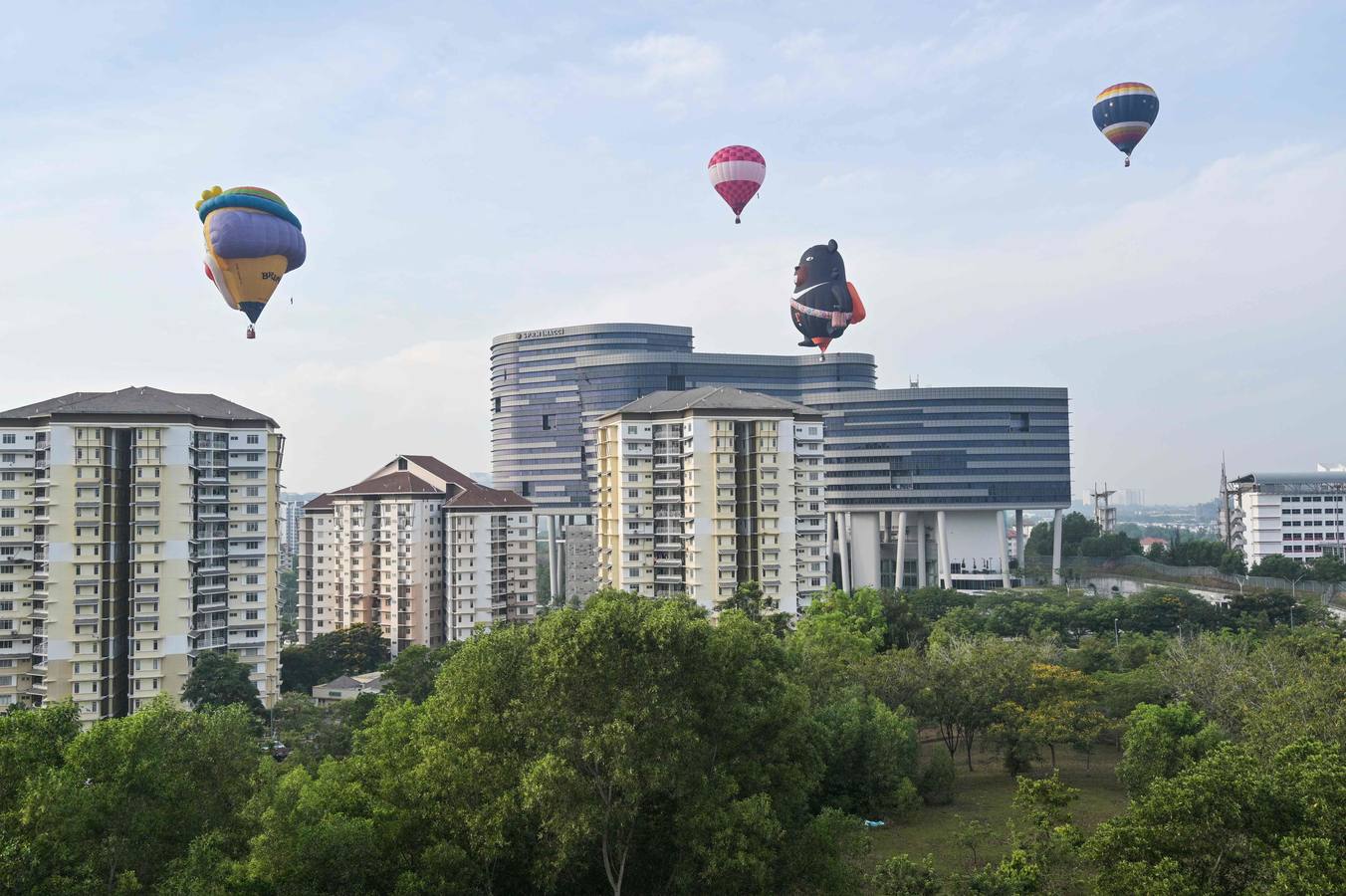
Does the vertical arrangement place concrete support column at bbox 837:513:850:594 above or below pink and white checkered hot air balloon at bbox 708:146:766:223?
below

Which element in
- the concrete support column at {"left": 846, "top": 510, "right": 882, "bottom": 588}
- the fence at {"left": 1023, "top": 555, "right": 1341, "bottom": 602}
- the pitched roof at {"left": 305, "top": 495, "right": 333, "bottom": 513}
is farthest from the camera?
the concrete support column at {"left": 846, "top": 510, "right": 882, "bottom": 588}

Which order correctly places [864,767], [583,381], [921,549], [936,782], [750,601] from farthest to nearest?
[583,381] → [921,549] → [750,601] → [936,782] → [864,767]

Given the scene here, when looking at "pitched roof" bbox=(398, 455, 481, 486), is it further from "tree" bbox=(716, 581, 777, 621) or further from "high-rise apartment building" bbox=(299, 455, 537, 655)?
"tree" bbox=(716, 581, 777, 621)

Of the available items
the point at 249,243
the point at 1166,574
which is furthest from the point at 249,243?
the point at 1166,574

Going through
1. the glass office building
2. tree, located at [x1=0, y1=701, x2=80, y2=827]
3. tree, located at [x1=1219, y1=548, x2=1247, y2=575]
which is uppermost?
the glass office building

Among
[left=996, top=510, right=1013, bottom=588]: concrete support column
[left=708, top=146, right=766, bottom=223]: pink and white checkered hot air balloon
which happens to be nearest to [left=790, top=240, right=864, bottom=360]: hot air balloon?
[left=996, top=510, right=1013, bottom=588]: concrete support column

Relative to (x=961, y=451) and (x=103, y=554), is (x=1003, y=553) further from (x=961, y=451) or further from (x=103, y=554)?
(x=103, y=554)

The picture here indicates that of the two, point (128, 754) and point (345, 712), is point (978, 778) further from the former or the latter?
point (128, 754)

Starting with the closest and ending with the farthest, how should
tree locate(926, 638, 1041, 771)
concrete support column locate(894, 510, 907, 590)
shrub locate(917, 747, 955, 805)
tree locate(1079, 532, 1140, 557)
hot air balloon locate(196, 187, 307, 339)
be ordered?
shrub locate(917, 747, 955, 805)
tree locate(926, 638, 1041, 771)
hot air balloon locate(196, 187, 307, 339)
concrete support column locate(894, 510, 907, 590)
tree locate(1079, 532, 1140, 557)
